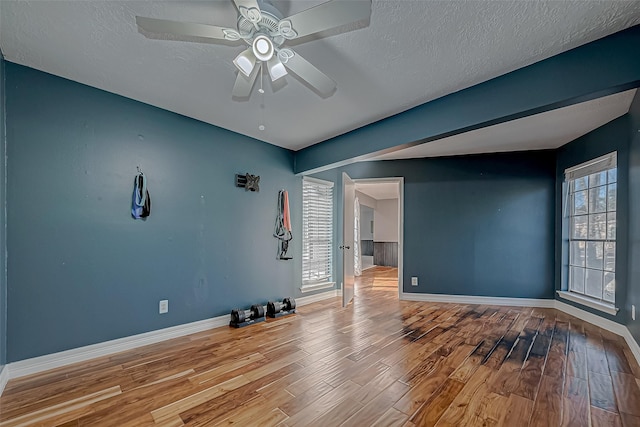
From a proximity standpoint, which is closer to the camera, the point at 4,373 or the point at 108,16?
the point at 108,16

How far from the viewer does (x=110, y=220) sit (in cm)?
268

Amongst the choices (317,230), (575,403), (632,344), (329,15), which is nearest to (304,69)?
(329,15)

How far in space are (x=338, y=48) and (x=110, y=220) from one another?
101 inches

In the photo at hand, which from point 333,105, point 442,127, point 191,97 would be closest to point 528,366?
point 442,127

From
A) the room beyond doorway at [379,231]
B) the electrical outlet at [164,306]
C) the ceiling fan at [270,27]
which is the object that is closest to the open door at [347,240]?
the electrical outlet at [164,306]

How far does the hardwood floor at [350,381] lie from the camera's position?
1.80 metres

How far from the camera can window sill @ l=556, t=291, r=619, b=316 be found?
3316 mm

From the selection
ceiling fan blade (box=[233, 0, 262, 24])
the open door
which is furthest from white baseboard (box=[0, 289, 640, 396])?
ceiling fan blade (box=[233, 0, 262, 24])

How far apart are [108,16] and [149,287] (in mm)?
2360

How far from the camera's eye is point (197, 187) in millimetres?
3324

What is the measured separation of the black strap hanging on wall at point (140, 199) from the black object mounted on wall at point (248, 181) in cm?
110

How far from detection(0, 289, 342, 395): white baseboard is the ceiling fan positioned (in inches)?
106

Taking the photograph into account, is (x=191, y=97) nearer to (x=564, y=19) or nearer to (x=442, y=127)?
(x=442, y=127)

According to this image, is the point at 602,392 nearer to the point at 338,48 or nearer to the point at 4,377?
the point at 338,48
